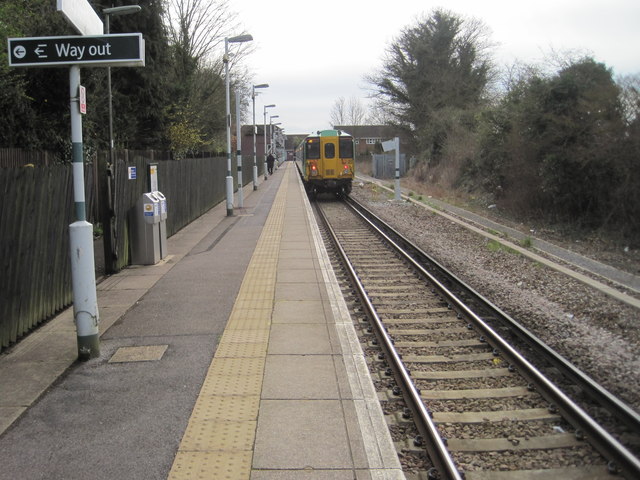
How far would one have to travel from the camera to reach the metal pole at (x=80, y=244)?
5.42m

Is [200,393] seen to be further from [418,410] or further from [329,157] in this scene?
[329,157]

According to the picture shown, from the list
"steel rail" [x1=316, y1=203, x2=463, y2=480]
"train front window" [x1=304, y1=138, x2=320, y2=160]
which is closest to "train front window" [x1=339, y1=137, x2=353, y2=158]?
"train front window" [x1=304, y1=138, x2=320, y2=160]

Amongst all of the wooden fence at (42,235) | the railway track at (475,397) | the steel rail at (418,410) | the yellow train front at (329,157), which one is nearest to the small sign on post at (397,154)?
the yellow train front at (329,157)

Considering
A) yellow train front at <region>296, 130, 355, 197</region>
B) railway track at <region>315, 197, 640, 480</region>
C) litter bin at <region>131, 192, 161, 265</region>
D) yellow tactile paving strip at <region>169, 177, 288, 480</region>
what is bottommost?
railway track at <region>315, 197, 640, 480</region>

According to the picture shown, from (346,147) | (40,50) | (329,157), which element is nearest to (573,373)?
(40,50)

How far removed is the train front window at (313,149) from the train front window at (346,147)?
42.8 inches

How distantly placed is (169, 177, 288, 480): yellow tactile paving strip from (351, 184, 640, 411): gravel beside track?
3.44 metres

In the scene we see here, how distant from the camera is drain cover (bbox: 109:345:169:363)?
5688 mm

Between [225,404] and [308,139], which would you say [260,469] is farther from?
[308,139]

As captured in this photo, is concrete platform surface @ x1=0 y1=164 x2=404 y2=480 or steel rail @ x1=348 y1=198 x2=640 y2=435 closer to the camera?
concrete platform surface @ x1=0 y1=164 x2=404 y2=480

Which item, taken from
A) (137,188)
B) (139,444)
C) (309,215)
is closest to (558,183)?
(309,215)

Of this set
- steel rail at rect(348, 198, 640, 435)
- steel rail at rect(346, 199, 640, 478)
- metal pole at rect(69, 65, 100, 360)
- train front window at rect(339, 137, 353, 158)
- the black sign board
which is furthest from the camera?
train front window at rect(339, 137, 353, 158)

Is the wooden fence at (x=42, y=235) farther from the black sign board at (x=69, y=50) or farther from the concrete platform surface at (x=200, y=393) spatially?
the black sign board at (x=69, y=50)

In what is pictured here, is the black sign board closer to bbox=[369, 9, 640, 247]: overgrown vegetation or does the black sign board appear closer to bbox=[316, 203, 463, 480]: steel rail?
bbox=[316, 203, 463, 480]: steel rail
